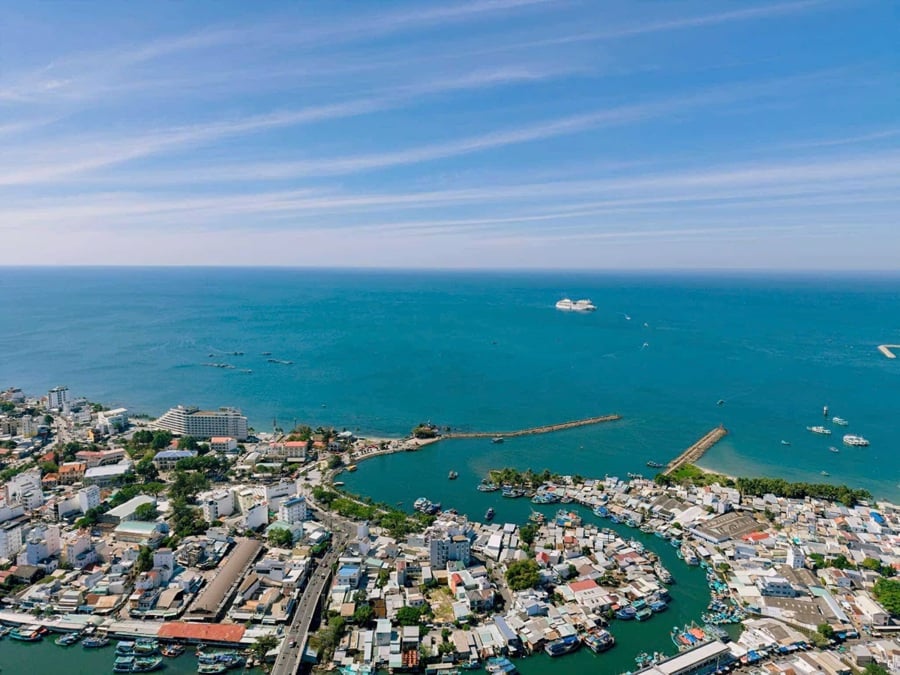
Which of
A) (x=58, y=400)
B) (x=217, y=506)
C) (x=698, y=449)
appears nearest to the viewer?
(x=217, y=506)

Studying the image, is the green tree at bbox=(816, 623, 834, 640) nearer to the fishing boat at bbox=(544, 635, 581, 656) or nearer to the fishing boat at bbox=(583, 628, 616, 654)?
the fishing boat at bbox=(583, 628, 616, 654)

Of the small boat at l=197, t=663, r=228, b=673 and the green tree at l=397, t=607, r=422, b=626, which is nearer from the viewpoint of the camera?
the small boat at l=197, t=663, r=228, b=673

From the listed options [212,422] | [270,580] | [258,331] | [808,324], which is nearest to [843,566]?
[270,580]

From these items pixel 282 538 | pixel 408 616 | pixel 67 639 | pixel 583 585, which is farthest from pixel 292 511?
pixel 583 585

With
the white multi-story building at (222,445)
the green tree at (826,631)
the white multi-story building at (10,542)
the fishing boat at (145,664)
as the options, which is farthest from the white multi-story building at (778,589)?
the white multi-story building at (222,445)

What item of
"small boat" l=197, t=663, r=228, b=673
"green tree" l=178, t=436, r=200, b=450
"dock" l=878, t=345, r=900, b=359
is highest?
"dock" l=878, t=345, r=900, b=359

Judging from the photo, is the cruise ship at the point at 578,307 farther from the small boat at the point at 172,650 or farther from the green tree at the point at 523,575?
the small boat at the point at 172,650

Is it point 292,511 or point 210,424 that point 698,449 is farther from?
point 210,424

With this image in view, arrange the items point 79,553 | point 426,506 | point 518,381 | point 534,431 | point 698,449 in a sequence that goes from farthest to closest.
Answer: point 518,381
point 534,431
point 698,449
point 426,506
point 79,553

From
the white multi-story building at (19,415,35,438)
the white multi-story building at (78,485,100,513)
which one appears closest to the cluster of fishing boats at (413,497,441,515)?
the white multi-story building at (78,485,100,513)
